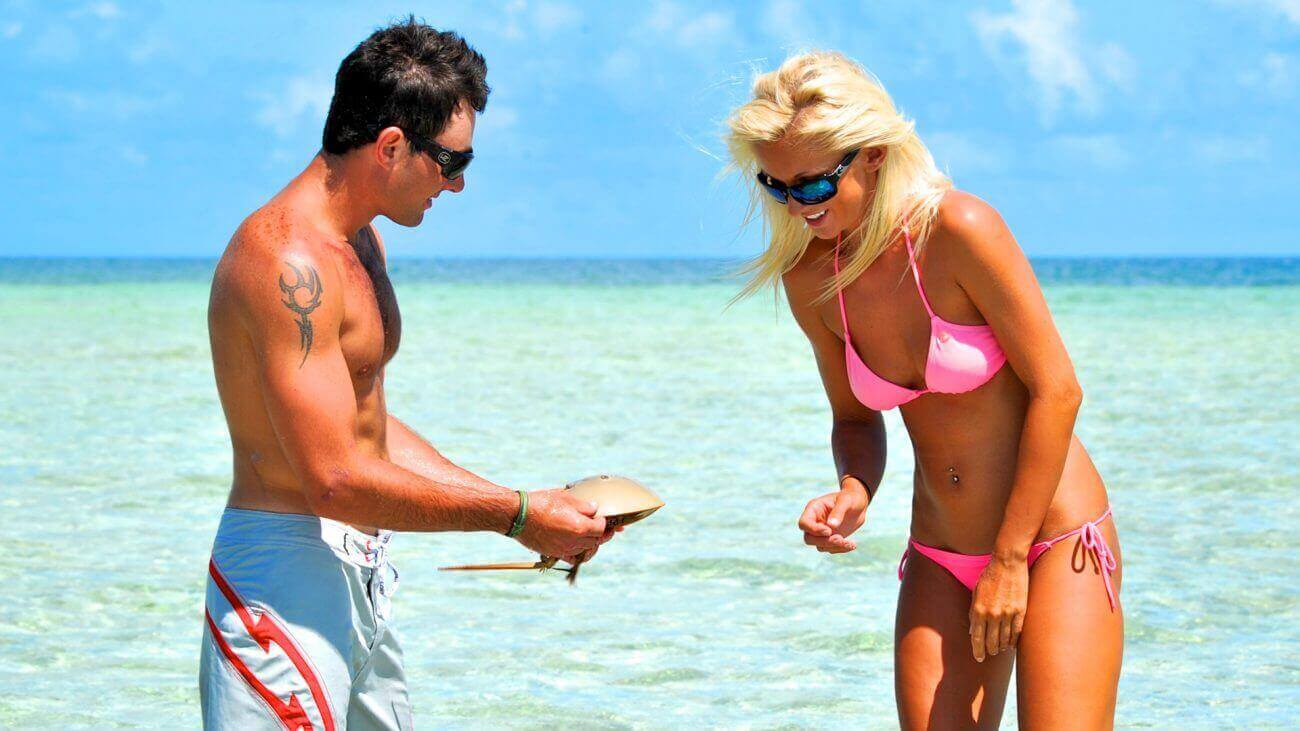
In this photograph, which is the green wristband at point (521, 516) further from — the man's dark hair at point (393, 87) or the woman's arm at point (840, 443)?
the man's dark hair at point (393, 87)

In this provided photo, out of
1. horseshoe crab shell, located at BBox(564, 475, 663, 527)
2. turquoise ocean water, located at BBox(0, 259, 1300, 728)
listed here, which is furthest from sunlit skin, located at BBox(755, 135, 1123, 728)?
turquoise ocean water, located at BBox(0, 259, 1300, 728)

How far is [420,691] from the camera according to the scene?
5.44 metres

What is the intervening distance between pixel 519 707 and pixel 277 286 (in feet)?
9.07

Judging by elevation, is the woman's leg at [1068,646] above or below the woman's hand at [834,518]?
below

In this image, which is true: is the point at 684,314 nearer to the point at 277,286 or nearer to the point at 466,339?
the point at 466,339

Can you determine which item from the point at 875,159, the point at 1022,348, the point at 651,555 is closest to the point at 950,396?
the point at 1022,348

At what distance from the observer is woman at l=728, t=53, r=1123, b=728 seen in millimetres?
3197

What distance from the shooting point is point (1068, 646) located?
3.25 metres

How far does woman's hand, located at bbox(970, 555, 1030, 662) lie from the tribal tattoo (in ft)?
5.36

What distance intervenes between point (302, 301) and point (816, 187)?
1.20m

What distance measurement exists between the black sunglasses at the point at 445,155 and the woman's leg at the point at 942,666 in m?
1.53

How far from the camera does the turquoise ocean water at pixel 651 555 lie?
17.7 feet

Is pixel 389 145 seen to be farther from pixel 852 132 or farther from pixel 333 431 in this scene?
pixel 852 132

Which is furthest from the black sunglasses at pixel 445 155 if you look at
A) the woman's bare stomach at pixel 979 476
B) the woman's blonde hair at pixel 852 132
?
the woman's bare stomach at pixel 979 476
